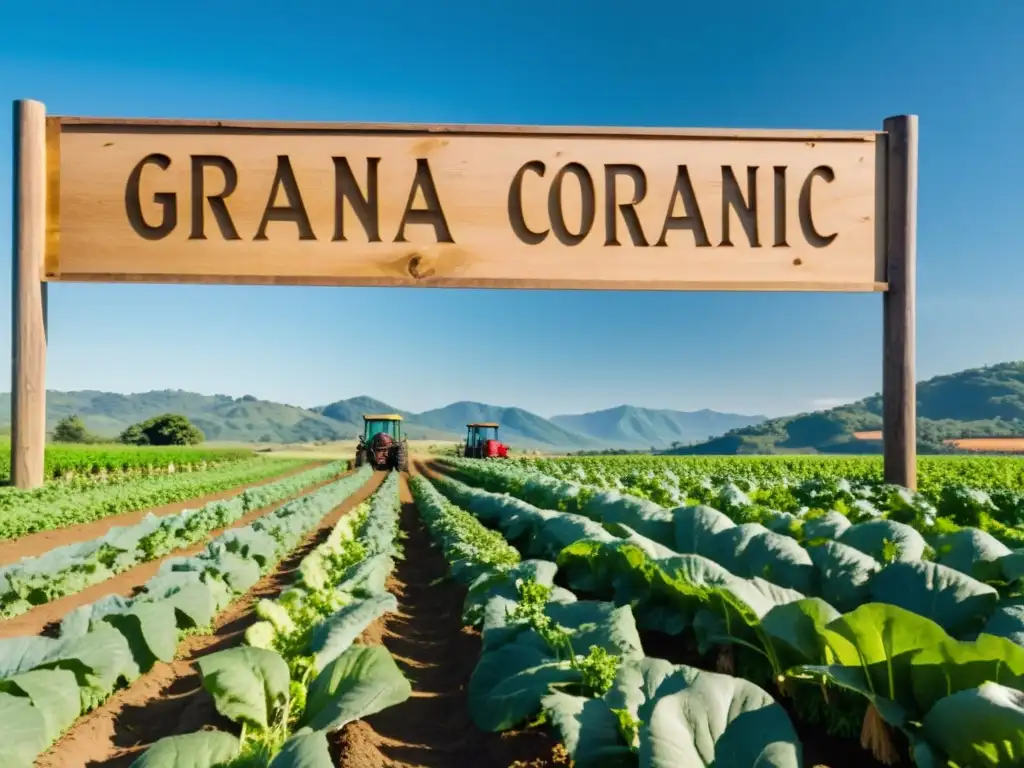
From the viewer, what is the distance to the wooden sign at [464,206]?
17.7ft

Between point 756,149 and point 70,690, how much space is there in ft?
17.6

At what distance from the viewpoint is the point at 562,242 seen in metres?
5.55

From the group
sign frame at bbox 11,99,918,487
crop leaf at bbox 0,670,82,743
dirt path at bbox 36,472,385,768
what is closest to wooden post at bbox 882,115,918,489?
sign frame at bbox 11,99,918,487

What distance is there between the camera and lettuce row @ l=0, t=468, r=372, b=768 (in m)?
2.56

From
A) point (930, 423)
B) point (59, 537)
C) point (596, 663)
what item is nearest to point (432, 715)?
point (596, 663)

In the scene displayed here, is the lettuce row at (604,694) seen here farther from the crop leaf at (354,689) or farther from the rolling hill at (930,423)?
the rolling hill at (930,423)

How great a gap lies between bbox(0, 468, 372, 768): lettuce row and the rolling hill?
88405 millimetres

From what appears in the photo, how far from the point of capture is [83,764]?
115 inches

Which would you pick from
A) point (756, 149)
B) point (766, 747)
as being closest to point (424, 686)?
point (766, 747)

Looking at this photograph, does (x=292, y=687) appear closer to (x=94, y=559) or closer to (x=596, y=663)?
(x=596, y=663)

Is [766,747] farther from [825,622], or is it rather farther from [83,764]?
[83,764]

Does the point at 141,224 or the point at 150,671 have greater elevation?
the point at 141,224

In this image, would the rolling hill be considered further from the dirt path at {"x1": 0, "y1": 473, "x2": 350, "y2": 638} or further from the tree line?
the dirt path at {"x1": 0, "y1": 473, "x2": 350, "y2": 638}

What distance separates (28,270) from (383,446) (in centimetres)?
2711
